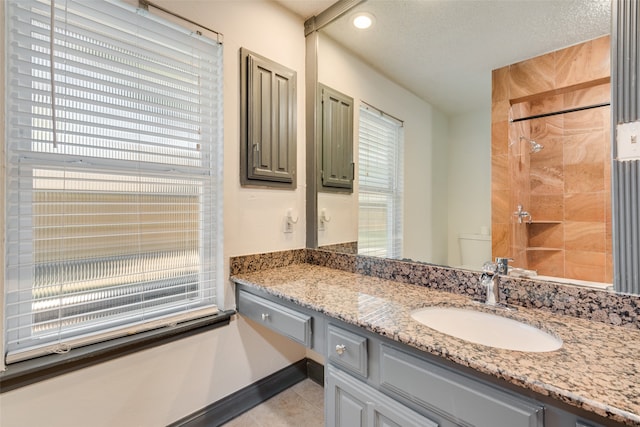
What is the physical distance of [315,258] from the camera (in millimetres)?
1926

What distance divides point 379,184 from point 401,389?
1108 millimetres

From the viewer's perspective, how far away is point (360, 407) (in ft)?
3.38

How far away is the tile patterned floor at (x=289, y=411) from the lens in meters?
1.59

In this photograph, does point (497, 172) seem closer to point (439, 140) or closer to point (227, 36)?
point (439, 140)

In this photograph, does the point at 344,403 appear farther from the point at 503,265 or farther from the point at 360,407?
the point at 503,265

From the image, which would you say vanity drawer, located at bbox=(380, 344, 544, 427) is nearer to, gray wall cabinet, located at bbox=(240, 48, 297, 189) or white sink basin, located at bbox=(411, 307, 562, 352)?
white sink basin, located at bbox=(411, 307, 562, 352)

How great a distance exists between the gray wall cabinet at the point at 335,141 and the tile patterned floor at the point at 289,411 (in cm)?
132

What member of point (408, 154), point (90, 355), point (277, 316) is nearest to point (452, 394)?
point (277, 316)

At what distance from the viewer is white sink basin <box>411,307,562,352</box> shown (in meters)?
0.96

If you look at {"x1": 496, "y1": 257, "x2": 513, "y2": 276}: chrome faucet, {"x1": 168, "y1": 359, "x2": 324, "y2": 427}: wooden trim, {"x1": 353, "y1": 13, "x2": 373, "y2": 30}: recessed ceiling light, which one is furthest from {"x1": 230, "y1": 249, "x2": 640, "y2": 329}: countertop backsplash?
{"x1": 353, "y1": 13, "x2": 373, "y2": 30}: recessed ceiling light

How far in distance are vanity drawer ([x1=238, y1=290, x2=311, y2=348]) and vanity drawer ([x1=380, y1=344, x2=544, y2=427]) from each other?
0.39 m

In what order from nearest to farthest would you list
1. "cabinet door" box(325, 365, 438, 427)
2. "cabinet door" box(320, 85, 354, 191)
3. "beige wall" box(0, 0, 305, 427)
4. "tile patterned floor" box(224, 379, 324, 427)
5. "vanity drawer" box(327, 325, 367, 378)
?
"cabinet door" box(325, 365, 438, 427), "vanity drawer" box(327, 325, 367, 378), "beige wall" box(0, 0, 305, 427), "tile patterned floor" box(224, 379, 324, 427), "cabinet door" box(320, 85, 354, 191)

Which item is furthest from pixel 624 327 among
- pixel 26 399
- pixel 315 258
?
pixel 26 399

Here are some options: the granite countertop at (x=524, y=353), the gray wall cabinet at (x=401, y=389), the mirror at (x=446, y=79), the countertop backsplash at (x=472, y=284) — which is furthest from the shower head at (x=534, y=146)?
the gray wall cabinet at (x=401, y=389)
